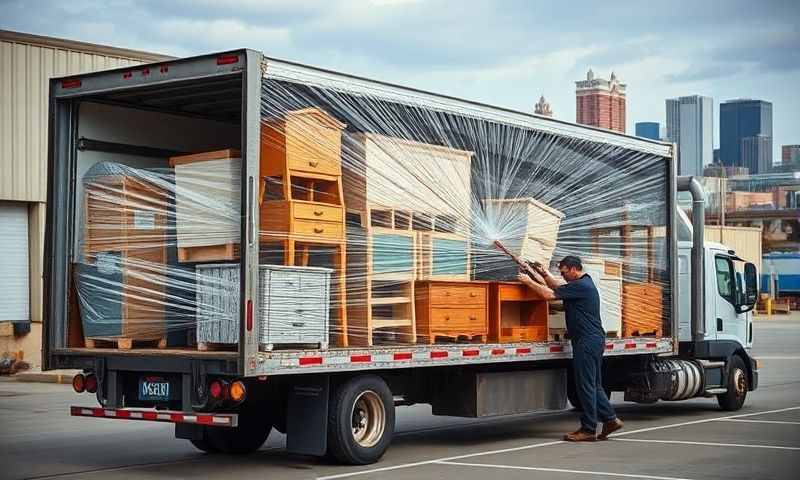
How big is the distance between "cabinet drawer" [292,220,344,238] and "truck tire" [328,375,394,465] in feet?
4.20

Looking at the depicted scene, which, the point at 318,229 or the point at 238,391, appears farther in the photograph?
the point at 318,229

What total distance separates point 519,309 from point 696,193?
13.8ft

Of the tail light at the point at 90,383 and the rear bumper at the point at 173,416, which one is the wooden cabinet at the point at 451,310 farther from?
the tail light at the point at 90,383

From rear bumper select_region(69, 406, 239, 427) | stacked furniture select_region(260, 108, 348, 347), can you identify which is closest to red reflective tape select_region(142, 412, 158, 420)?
rear bumper select_region(69, 406, 239, 427)

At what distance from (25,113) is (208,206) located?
14085mm

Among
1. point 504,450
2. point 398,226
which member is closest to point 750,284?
point 504,450

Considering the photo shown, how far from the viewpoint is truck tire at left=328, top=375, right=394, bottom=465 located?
415 inches

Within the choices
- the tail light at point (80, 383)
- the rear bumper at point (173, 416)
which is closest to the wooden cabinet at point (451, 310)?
the rear bumper at point (173, 416)

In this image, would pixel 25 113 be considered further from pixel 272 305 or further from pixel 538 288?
pixel 272 305

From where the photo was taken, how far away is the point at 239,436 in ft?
39.6

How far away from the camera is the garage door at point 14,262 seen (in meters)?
23.3

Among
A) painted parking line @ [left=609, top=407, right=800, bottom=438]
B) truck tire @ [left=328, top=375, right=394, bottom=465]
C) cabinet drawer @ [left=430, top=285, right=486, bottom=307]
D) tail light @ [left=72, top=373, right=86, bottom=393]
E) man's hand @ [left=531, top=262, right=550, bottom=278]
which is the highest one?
man's hand @ [left=531, top=262, right=550, bottom=278]

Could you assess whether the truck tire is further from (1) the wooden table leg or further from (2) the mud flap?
(1) the wooden table leg

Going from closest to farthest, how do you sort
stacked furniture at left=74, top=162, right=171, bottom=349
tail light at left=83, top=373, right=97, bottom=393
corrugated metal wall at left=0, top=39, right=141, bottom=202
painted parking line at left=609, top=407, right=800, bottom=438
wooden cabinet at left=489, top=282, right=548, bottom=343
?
stacked furniture at left=74, top=162, right=171, bottom=349, tail light at left=83, top=373, right=97, bottom=393, wooden cabinet at left=489, top=282, right=548, bottom=343, painted parking line at left=609, top=407, right=800, bottom=438, corrugated metal wall at left=0, top=39, right=141, bottom=202
